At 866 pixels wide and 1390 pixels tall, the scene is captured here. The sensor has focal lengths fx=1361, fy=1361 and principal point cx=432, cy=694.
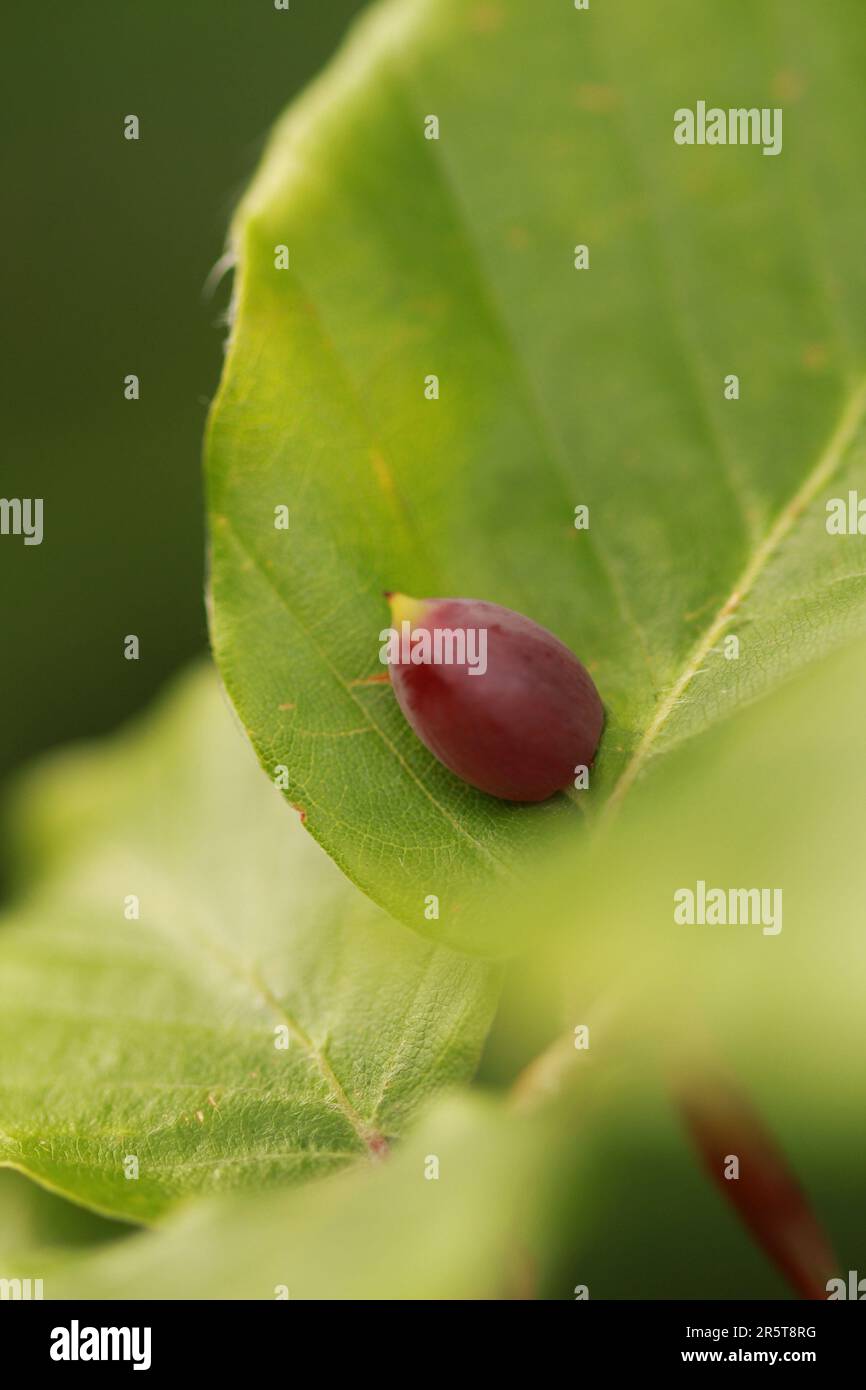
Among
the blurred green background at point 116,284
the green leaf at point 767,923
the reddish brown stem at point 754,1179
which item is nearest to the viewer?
the green leaf at point 767,923

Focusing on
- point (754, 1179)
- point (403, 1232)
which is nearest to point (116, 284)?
point (754, 1179)

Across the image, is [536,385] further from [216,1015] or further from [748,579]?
[216,1015]

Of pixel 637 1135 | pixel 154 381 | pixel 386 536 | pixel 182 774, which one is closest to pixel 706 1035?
pixel 637 1135

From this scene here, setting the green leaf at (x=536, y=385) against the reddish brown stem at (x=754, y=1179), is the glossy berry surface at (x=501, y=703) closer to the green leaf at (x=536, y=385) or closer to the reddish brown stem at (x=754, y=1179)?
the green leaf at (x=536, y=385)

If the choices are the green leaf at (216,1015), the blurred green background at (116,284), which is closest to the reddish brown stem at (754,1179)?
the green leaf at (216,1015)

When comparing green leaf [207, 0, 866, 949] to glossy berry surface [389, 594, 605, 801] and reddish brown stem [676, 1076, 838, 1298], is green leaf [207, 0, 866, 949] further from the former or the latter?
reddish brown stem [676, 1076, 838, 1298]

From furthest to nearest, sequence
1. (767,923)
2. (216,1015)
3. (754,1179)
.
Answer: (216,1015)
(754,1179)
(767,923)
